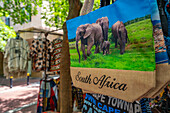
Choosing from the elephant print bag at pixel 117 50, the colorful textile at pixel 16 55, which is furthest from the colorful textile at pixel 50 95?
the elephant print bag at pixel 117 50

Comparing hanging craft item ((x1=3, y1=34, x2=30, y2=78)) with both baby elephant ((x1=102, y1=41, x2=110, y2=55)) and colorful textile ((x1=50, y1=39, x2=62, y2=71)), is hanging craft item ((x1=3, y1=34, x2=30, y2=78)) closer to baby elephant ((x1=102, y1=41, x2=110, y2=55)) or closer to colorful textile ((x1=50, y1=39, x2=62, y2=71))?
colorful textile ((x1=50, y1=39, x2=62, y2=71))

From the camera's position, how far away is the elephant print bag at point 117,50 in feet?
1.62

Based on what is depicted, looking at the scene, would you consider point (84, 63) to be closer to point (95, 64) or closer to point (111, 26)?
point (95, 64)

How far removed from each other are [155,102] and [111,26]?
139 cm

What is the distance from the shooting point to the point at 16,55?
3.09m

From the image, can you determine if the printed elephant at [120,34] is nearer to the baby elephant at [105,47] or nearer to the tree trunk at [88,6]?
the baby elephant at [105,47]

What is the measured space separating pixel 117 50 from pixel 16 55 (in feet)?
10.6

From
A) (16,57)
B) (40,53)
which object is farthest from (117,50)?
(16,57)

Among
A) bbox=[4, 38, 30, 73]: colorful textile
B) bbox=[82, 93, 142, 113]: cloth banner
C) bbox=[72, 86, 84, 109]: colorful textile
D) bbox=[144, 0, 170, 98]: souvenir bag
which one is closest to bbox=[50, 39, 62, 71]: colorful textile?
bbox=[72, 86, 84, 109]: colorful textile

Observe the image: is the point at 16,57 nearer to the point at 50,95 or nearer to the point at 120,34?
the point at 50,95

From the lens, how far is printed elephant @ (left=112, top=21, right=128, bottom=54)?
1.86 feet

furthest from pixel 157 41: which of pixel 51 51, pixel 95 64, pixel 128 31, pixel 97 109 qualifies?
pixel 51 51

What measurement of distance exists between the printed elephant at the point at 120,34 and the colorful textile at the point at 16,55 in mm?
3117

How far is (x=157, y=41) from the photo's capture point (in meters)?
0.56
